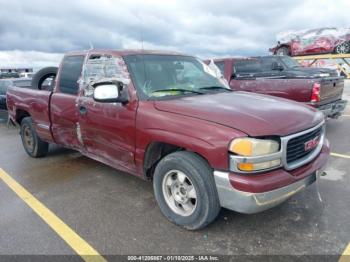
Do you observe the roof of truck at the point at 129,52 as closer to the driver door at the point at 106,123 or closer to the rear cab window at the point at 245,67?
the driver door at the point at 106,123

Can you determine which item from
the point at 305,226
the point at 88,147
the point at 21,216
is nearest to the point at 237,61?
the point at 88,147

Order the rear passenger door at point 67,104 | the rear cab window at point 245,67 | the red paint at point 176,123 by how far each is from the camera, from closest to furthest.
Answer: the red paint at point 176,123 → the rear passenger door at point 67,104 → the rear cab window at point 245,67

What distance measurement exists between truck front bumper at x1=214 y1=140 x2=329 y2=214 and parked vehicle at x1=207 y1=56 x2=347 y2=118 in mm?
4118

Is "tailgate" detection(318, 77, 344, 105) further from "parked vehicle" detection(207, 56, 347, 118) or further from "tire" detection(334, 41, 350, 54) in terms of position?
"tire" detection(334, 41, 350, 54)

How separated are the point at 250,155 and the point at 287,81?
4724mm

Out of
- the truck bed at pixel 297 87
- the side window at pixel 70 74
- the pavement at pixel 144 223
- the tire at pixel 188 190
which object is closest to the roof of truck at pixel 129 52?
the side window at pixel 70 74

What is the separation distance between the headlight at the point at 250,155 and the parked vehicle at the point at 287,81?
4230 millimetres

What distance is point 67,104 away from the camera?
4.50m

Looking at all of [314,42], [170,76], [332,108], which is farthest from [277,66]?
[314,42]

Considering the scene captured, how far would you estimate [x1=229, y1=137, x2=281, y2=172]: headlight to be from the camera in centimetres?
262

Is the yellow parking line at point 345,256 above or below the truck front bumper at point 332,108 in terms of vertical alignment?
below

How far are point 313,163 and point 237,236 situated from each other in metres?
1.05

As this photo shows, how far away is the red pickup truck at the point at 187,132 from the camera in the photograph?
2.68m

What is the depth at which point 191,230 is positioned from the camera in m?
3.13
